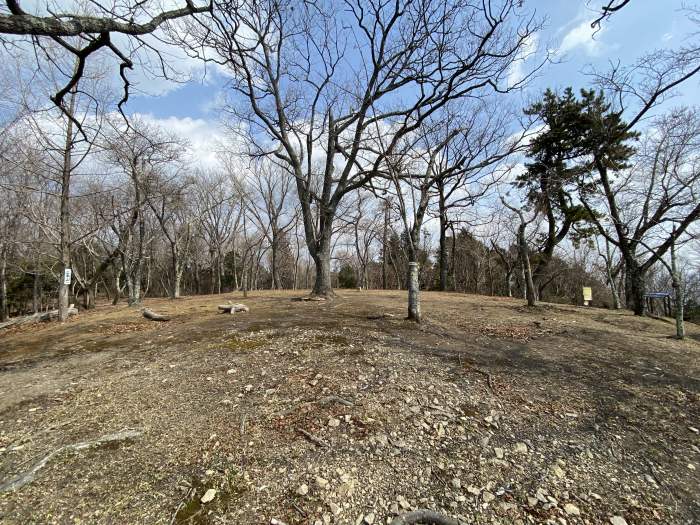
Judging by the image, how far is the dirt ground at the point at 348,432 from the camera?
210 centimetres

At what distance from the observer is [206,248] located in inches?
1250

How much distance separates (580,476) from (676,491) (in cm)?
64

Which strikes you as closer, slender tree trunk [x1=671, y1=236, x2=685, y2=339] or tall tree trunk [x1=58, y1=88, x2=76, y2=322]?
slender tree trunk [x1=671, y1=236, x2=685, y2=339]

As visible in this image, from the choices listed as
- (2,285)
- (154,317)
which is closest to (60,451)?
(154,317)

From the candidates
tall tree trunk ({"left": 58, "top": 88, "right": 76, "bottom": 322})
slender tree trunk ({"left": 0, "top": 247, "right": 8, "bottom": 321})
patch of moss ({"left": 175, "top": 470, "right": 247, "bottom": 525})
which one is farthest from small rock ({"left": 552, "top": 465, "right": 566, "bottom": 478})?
slender tree trunk ({"left": 0, "top": 247, "right": 8, "bottom": 321})

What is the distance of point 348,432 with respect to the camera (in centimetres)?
280

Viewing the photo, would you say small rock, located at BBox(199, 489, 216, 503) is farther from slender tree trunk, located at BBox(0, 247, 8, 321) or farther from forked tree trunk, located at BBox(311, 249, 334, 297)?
slender tree trunk, located at BBox(0, 247, 8, 321)

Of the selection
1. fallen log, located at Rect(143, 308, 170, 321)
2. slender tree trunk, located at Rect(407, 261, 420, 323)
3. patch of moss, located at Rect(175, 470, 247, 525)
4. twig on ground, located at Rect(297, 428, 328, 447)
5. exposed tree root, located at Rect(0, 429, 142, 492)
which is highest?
slender tree trunk, located at Rect(407, 261, 420, 323)

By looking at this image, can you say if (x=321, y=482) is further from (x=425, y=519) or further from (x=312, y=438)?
(x=425, y=519)

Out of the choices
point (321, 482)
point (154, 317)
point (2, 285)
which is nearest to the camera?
point (321, 482)

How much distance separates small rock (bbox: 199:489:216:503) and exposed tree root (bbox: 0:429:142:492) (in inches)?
44.1

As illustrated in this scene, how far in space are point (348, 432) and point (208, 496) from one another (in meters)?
1.19

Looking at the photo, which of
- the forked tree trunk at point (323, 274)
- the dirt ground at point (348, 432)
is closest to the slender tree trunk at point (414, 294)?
the dirt ground at point (348, 432)

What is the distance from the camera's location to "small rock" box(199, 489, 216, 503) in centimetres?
208
